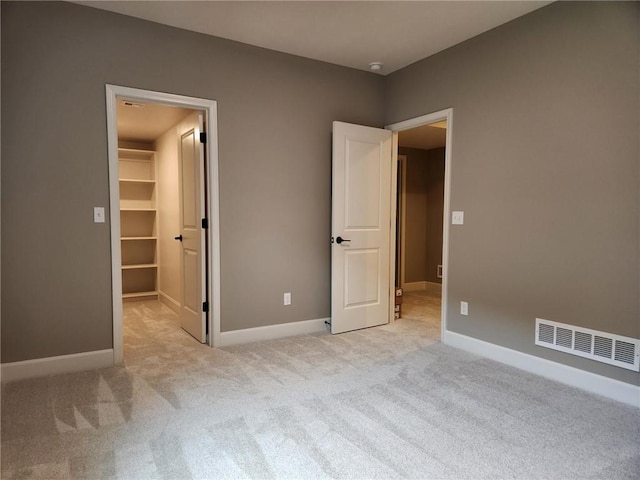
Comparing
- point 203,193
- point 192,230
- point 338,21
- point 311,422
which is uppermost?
point 338,21

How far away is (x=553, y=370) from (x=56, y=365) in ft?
11.5

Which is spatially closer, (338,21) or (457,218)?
(338,21)

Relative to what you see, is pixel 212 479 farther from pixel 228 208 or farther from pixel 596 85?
pixel 596 85

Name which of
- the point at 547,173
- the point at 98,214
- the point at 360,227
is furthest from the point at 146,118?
the point at 547,173

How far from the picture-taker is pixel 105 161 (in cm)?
287

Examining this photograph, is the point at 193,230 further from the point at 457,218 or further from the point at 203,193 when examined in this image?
the point at 457,218

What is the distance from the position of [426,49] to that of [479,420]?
9.81ft

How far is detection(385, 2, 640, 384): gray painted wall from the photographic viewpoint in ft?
7.79

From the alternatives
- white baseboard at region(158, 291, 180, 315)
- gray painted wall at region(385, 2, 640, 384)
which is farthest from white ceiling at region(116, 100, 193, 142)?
gray painted wall at region(385, 2, 640, 384)

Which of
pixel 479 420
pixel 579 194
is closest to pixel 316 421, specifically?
pixel 479 420

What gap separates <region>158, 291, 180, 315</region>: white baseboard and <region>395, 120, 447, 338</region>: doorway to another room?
3.19 meters

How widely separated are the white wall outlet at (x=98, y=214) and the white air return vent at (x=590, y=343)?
3.28 metres

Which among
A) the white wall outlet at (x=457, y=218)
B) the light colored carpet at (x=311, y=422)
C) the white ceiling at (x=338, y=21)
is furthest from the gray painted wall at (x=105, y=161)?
the white wall outlet at (x=457, y=218)

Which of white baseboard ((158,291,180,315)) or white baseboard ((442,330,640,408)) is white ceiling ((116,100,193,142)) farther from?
white baseboard ((442,330,640,408))
